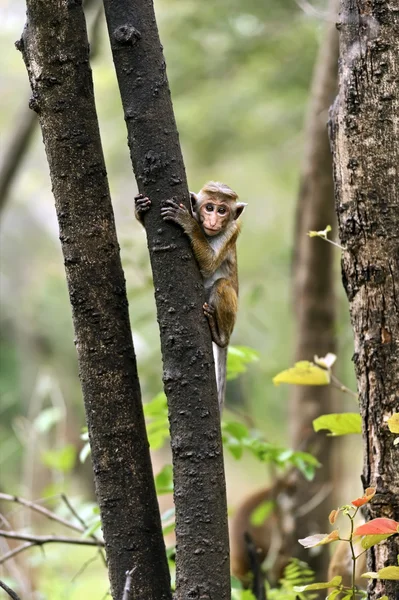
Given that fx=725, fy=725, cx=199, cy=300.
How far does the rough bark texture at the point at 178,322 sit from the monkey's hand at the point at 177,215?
0.02 meters

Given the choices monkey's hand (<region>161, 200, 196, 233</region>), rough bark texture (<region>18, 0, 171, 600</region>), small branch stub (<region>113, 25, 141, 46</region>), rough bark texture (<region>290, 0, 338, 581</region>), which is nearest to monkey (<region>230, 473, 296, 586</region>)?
rough bark texture (<region>290, 0, 338, 581</region>)

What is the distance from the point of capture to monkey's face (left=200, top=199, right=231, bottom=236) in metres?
3.21

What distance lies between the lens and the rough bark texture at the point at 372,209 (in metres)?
2.32

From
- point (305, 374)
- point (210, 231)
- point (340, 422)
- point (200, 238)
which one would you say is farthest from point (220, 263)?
point (340, 422)

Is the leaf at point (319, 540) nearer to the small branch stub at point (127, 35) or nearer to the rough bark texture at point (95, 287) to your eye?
the rough bark texture at point (95, 287)

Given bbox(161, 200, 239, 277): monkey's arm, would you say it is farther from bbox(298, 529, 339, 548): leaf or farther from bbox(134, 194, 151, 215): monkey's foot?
bbox(298, 529, 339, 548): leaf

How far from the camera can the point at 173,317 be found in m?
2.12

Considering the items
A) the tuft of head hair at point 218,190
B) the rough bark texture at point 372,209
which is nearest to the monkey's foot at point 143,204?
the rough bark texture at point 372,209

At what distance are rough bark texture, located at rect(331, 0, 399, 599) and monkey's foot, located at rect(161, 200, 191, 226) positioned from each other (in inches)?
22.4

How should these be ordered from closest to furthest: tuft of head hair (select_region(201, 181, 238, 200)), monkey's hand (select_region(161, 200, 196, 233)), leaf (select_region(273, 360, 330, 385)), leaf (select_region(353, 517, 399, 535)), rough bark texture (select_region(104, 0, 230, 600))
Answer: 1. leaf (select_region(353, 517, 399, 535))
2. rough bark texture (select_region(104, 0, 230, 600))
3. monkey's hand (select_region(161, 200, 196, 233))
4. leaf (select_region(273, 360, 330, 385))
5. tuft of head hair (select_region(201, 181, 238, 200))

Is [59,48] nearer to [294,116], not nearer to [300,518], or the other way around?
[300,518]

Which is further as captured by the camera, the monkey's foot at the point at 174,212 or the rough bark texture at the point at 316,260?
the rough bark texture at the point at 316,260

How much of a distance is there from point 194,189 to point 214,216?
5043 millimetres

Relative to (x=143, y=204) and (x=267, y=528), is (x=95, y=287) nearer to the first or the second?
(x=143, y=204)
